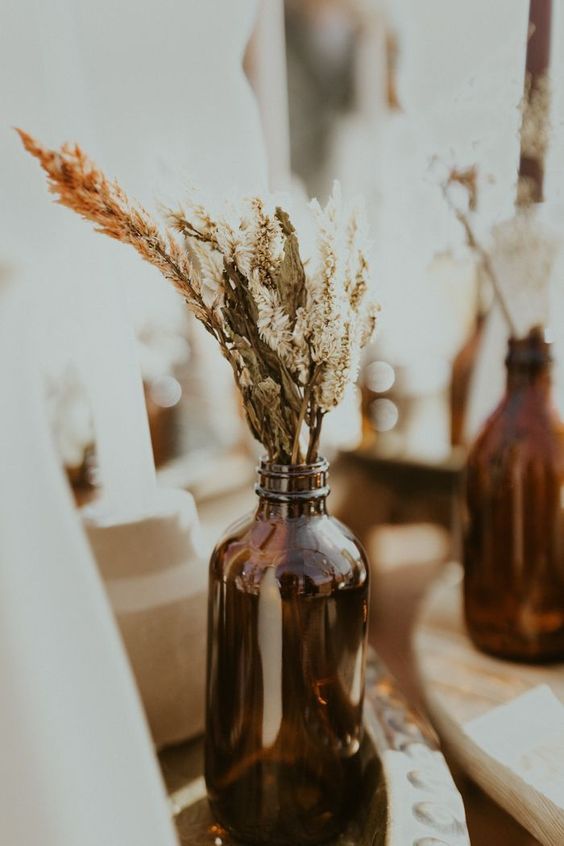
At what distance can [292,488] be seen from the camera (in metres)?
0.55

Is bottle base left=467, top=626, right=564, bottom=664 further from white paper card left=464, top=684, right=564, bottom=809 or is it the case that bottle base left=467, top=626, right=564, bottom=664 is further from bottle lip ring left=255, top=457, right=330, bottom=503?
bottle lip ring left=255, top=457, right=330, bottom=503

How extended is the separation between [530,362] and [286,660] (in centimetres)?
46

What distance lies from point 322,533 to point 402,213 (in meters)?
0.57

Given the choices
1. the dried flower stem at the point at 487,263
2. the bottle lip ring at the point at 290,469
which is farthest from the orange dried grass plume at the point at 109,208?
the dried flower stem at the point at 487,263

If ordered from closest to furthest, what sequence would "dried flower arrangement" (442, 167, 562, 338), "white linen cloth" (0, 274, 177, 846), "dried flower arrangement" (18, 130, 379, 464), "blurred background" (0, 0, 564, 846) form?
"white linen cloth" (0, 274, 177, 846) < "dried flower arrangement" (18, 130, 379, 464) < "blurred background" (0, 0, 564, 846) < "dried flower arrangement" (442, 167, 562, 338)

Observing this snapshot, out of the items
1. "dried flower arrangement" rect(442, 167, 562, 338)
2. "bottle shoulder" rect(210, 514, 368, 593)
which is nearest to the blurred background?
"dried flower arrangement" rect(442, 167, 562, 338)

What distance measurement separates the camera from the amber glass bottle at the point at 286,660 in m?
0.55

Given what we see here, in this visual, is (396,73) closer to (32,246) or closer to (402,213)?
(402,213)

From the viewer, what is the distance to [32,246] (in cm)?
58

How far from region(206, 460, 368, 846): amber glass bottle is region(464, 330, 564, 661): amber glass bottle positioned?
1.00 feet

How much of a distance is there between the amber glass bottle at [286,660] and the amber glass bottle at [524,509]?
0.30 m

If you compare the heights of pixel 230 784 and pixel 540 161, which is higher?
pixel 540 161

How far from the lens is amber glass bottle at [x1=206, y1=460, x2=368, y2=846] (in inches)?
21.5

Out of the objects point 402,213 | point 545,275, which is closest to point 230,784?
point 545,275
